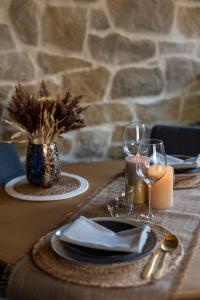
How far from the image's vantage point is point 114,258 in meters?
1.14

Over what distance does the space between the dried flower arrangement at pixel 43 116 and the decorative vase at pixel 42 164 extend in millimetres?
28

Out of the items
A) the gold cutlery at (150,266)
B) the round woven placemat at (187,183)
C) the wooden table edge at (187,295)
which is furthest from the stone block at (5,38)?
the wooden table edge at (187,295)

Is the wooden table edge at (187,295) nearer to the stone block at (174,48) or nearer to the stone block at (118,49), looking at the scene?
the stone block at (118,49)

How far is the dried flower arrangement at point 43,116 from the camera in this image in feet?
5.71

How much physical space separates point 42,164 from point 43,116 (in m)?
0.19

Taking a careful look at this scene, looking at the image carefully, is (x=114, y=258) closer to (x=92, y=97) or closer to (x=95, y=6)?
(x=92, y=97)

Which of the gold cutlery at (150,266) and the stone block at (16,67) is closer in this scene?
the gold cutlery at (150,266)

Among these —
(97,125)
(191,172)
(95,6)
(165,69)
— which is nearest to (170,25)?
(165,69)

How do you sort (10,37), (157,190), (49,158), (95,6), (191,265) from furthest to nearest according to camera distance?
(95,6) < (10,37) < (49,158) < (157,190) < (191,265)

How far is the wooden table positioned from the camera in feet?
3.62

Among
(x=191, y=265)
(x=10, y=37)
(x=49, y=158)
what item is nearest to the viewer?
(x=191, y=265)

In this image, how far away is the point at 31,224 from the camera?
1444 mm

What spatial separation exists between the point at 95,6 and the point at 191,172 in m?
1.15

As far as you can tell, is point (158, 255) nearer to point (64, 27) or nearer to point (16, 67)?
point (16, 67)
